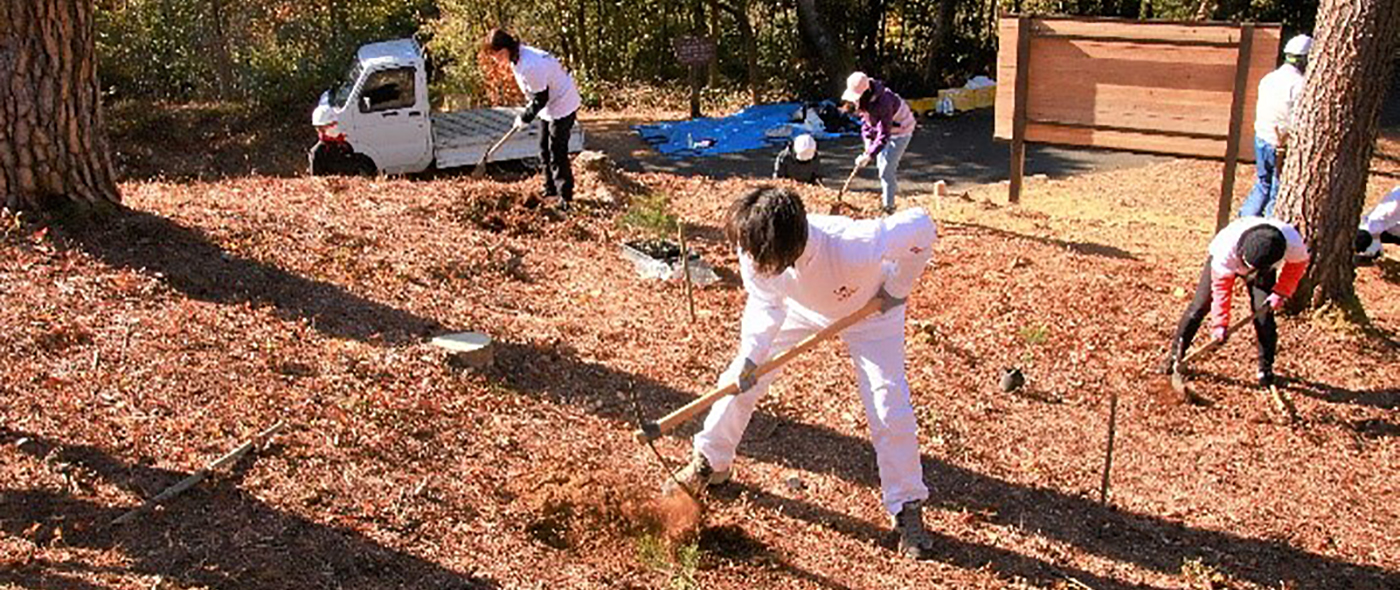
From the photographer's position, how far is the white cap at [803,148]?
1122 centimetres

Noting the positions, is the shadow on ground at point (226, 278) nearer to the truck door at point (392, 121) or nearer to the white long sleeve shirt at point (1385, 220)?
the truck door at point (392, 121)

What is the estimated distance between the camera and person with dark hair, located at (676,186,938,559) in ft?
14.9

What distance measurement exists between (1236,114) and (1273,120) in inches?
33.5

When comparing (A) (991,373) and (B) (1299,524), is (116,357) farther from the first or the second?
(B) (1299,524)

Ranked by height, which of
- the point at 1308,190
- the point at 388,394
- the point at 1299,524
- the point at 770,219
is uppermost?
the point at 770,219

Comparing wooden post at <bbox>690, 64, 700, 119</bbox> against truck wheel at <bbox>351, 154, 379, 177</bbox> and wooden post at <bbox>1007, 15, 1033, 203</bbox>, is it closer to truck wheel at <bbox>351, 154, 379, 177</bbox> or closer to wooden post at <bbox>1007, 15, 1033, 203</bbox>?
truck wheel at <bbox>351, 154, 379, 177</bbox>

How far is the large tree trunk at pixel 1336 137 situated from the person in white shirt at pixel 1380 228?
6.76 ft

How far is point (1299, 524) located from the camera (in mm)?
5328

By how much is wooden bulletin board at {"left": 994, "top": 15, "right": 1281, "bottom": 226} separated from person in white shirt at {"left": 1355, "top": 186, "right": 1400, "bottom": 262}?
1.07 m

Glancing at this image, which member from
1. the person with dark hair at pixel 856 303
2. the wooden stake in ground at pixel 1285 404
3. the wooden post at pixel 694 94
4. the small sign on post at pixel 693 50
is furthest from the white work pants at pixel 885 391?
the wooden post at pixel 694 94

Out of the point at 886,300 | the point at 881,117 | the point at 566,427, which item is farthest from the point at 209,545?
the point at 881,117

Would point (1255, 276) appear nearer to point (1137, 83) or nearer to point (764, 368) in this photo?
point (764, 368)

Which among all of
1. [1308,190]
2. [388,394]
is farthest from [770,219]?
[1308,190]

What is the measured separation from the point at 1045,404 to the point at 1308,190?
2410 mm
